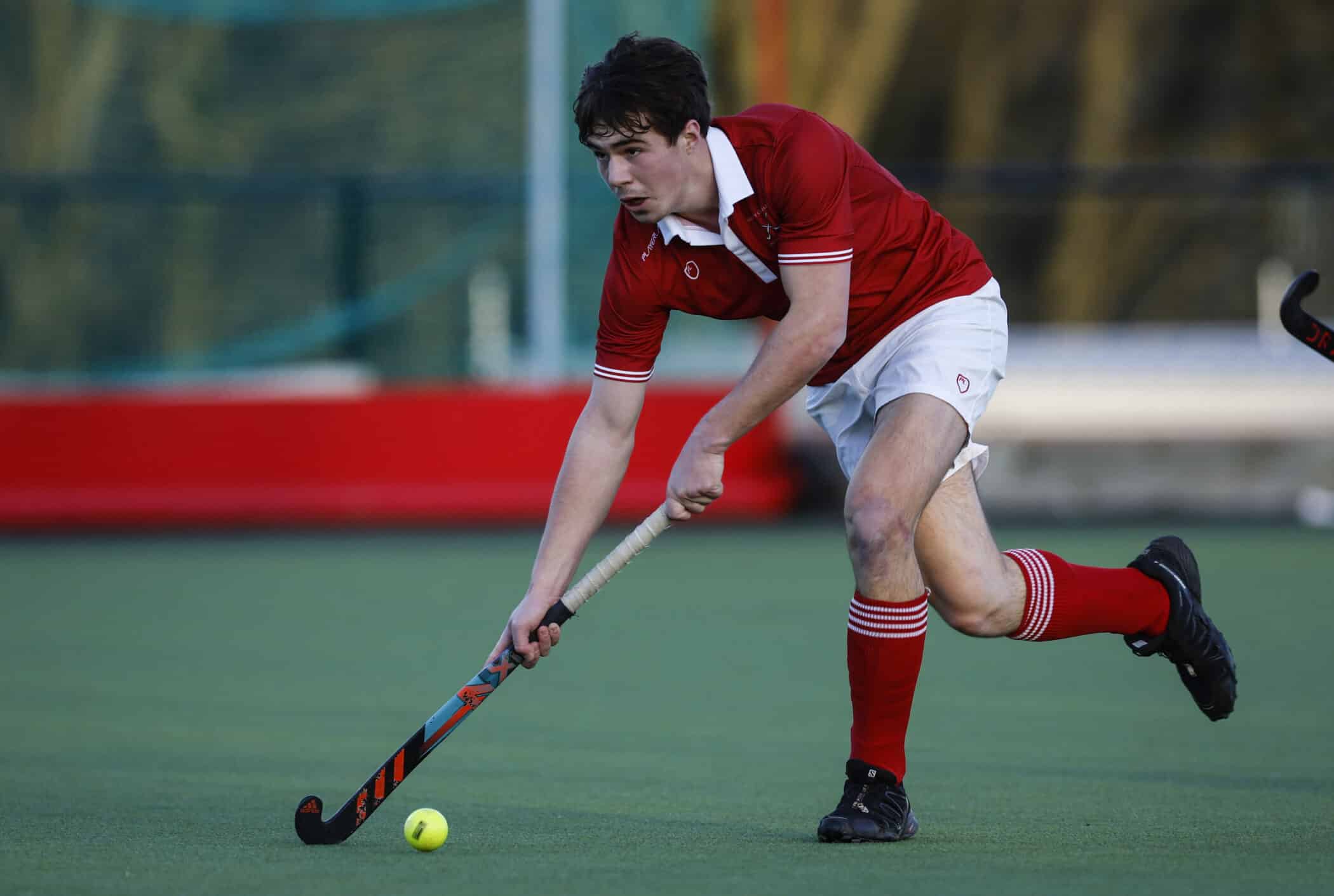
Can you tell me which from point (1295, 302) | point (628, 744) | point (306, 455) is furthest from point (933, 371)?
point (306, 455)

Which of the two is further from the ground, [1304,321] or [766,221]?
[766,221]

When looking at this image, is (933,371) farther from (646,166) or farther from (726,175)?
(646,166)

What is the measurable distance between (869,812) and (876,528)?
527 mm

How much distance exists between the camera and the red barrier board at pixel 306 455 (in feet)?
34.0

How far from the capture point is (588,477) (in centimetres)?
393

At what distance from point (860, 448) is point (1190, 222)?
37.1 feet

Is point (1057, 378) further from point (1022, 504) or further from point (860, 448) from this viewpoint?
point (860, 448)

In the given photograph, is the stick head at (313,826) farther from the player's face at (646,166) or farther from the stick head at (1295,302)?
the stick head at (1295,302)

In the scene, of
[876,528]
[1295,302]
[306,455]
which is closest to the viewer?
[876,528]

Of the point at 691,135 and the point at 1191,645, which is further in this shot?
the point at 1191,645

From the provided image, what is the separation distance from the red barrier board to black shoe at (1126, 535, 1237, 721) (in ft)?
20.1

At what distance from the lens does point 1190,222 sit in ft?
47.9

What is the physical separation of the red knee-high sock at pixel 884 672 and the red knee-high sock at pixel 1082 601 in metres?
0.46

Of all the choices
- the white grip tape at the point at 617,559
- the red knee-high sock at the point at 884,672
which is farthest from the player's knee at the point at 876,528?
the white grip tape at the point at 617,559
